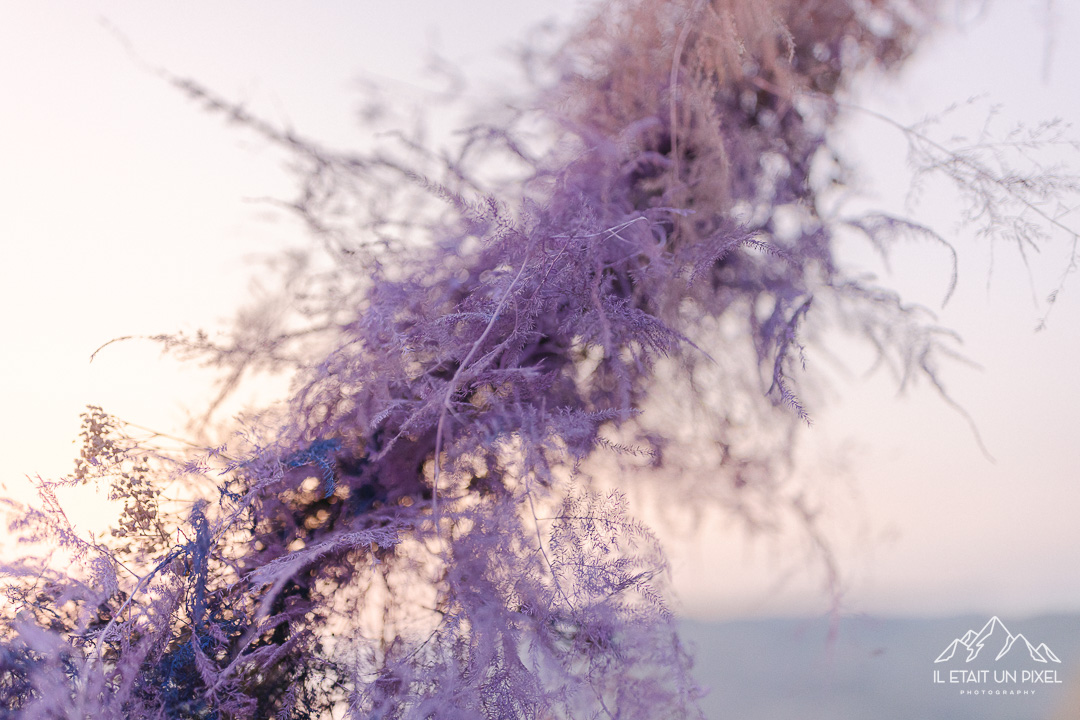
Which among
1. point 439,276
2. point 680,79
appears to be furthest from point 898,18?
point 439,276

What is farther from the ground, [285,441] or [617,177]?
[617,177]

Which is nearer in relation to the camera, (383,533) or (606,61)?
(383,533)

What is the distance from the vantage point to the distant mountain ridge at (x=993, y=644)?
0.61 metres

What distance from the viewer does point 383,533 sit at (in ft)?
1.64

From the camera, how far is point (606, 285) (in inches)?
21.3

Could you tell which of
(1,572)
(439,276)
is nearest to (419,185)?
(439,276)

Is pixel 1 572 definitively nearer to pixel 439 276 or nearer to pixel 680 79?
pixel 439 276

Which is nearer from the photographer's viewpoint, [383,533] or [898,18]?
[383,533]

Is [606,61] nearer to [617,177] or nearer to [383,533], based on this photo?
[617,177]

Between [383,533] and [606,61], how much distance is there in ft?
1.58

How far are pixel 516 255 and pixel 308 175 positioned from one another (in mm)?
208

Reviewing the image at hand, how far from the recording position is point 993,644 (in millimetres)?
622

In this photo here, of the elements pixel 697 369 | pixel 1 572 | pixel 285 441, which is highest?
pixel 697 369

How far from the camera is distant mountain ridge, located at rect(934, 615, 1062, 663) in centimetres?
61
